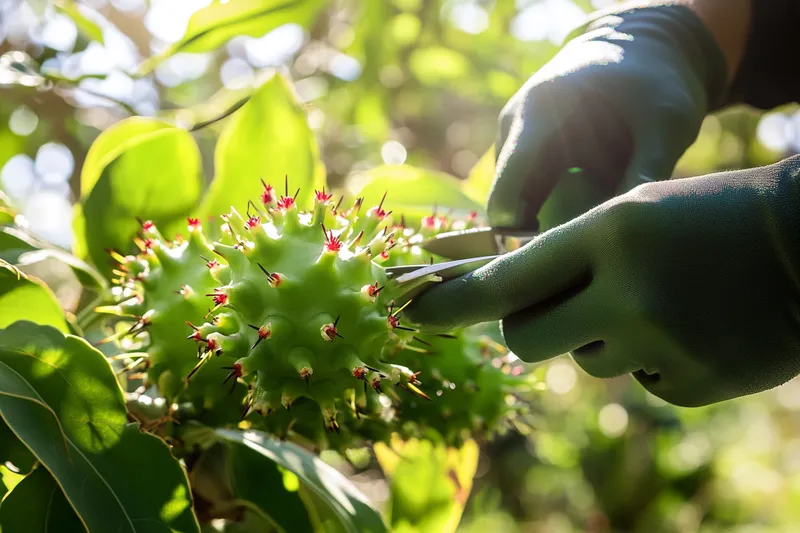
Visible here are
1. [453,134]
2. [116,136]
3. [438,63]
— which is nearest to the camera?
[116,136]

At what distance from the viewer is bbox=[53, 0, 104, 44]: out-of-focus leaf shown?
1242mm

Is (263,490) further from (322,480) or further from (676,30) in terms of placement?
(676,30)

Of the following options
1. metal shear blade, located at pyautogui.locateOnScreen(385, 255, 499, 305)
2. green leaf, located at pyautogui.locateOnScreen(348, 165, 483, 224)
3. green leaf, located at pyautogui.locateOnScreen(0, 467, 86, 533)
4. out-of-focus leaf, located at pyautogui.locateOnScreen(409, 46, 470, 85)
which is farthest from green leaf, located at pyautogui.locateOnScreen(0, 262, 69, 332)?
out-of-focus leaf, located at pyautogui.locateOnScreen(409, 46, 470, 85)

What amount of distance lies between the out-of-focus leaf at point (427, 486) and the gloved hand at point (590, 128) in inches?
18.0

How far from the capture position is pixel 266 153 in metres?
1.04

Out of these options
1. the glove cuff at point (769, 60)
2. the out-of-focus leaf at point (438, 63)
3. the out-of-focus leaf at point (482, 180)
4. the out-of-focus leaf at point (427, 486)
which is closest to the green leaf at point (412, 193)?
the out-of-focus leaf at point (482, 180)

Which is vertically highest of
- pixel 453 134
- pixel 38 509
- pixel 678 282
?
pixel 678 282

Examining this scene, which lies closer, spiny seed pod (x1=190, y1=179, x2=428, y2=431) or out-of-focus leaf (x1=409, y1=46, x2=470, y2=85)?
spiny seed pod (x1=190, y1=179, x2=428, y2=431)

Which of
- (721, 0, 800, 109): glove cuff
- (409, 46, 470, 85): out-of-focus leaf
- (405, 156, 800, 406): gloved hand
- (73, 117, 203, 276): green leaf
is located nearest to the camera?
(405, 156, 800, 406): gloved hand

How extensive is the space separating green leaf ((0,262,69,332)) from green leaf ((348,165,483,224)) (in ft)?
1.70

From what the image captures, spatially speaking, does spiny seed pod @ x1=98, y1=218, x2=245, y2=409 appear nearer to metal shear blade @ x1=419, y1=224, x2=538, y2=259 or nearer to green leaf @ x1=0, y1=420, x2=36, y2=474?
green leaf @ x1=0, y1=420, x2=36, y2=474

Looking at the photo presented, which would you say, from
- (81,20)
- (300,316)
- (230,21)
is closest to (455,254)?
(300,316)

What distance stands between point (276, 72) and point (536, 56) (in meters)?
1.16

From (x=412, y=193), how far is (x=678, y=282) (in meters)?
0.60
